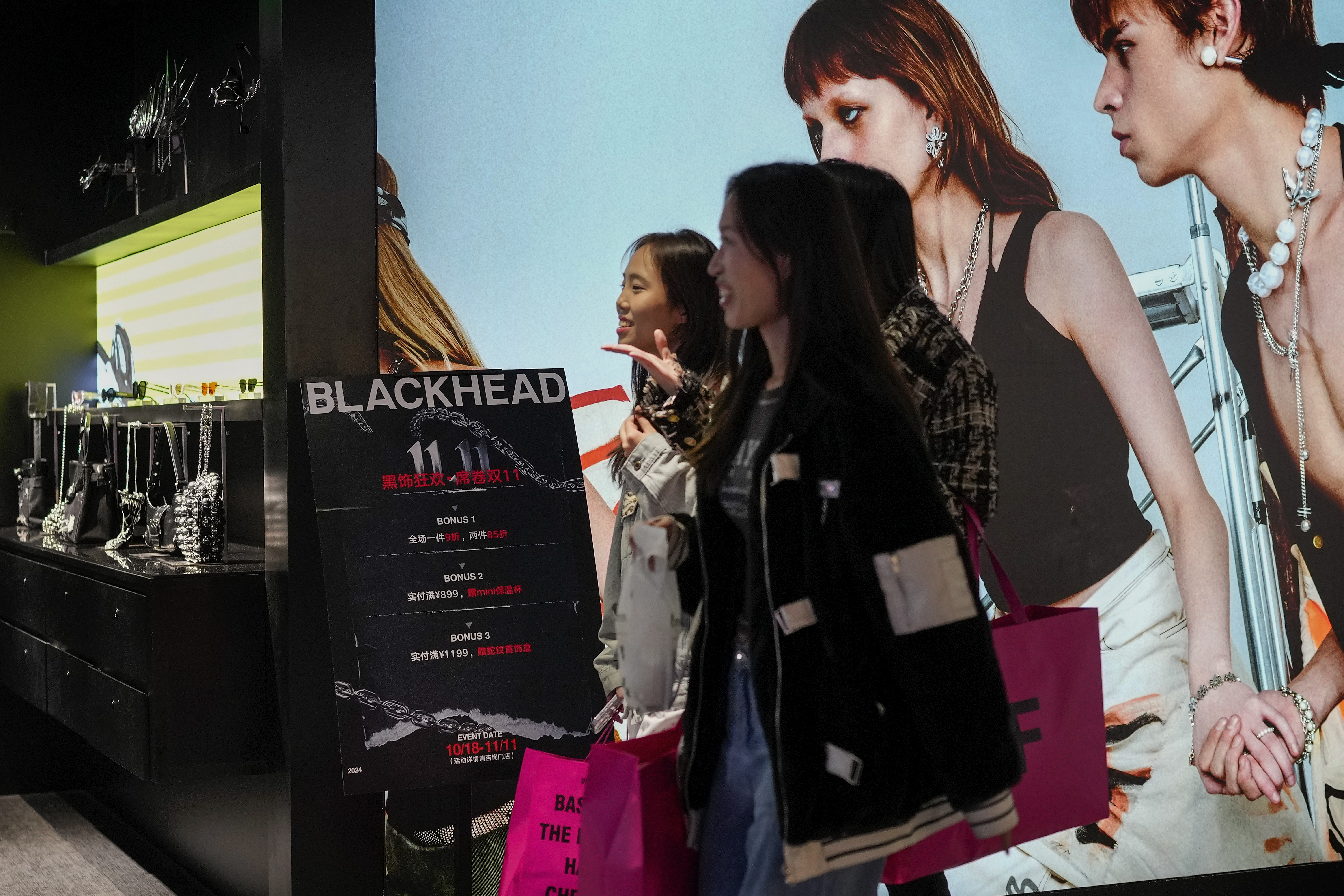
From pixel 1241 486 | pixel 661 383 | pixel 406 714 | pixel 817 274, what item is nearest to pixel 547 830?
pixel 406 714

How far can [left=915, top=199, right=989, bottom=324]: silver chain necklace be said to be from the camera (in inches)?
144

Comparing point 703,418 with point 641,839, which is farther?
point 703,418

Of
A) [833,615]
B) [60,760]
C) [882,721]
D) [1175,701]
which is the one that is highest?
[833,615]

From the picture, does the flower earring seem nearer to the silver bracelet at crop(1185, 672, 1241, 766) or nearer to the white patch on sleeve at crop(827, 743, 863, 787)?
the silver bracelet at crop(1185, 672, 1241, 766)

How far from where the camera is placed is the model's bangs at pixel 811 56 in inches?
141

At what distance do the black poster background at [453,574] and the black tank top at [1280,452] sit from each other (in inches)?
87.0

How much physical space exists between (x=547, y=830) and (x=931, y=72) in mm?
2430

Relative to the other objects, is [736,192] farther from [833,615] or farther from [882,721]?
[882,721]

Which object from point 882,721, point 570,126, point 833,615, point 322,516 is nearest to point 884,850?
point 882,721

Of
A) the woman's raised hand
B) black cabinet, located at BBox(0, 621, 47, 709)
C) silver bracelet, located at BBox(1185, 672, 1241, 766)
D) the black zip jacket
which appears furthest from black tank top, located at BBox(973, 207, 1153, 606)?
black cabinet, located at BBox(0, 621, 47, 709)

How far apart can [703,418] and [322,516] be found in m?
0.90

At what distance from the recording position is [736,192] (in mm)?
1679

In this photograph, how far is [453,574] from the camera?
107 inches

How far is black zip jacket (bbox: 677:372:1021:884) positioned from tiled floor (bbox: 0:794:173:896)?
9.84 feet
